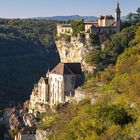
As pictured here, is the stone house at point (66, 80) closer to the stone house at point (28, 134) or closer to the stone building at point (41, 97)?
the stone building at point (41, 97)

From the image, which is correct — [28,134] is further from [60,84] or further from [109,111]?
[109,111]

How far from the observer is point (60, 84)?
51.3m

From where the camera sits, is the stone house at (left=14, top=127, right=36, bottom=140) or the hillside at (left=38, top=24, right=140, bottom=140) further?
the stone house at (left=14, top=127, right=36, bottom=140)

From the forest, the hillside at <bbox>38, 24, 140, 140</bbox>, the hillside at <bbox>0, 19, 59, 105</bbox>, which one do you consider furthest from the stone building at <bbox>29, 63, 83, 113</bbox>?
the hillside at <bbox>0, 19, 59, 105</bbox>

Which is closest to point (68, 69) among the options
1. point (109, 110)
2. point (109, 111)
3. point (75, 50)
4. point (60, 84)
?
point (60, 84)

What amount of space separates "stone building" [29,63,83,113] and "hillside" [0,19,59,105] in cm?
2472

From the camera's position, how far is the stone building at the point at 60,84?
2019 inches

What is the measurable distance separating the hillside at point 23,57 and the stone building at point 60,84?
24.7 m

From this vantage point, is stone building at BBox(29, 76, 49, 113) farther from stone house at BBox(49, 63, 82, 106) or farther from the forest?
the forest

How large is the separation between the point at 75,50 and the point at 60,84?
18.7ft

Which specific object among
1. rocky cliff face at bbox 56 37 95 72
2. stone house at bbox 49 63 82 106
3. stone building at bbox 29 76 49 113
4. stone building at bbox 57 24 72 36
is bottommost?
stone building at bbox 29 76 49 113

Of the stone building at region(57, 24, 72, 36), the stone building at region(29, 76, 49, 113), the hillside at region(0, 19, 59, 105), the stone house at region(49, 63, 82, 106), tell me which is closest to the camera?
the stone house at region(49, 63, 82, 106)

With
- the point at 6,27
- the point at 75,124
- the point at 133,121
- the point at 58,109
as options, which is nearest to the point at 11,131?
Answer: the point at 58,109

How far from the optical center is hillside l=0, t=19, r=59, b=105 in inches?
3393
